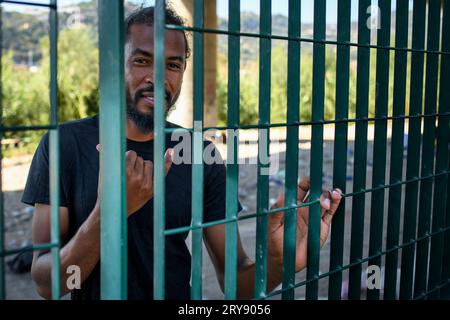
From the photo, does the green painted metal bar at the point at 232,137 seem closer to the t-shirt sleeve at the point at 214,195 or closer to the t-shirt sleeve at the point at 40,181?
the t-shirt sleeve at the point at 214,195

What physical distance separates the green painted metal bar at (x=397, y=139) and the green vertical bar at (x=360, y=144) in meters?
0.19

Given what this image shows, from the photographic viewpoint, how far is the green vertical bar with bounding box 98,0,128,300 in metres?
1.40

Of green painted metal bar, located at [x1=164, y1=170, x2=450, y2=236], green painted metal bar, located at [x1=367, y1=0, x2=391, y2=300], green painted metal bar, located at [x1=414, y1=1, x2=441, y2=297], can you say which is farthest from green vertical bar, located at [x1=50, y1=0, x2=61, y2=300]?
green painted metal bar, located at [x1=414, y1=1, x2=441, y2=297]

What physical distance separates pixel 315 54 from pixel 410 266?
978mm

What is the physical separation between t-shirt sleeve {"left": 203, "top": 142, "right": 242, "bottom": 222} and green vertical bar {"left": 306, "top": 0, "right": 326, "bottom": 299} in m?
0.43

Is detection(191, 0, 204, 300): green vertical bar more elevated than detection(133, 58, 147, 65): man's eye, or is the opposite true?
detection(133, 58, 147, 65): man's eye

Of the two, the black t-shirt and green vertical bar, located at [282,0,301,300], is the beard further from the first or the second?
green vertical bar, located at [282,0,301,300]

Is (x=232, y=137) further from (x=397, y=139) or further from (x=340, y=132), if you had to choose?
(x=397, y=139)

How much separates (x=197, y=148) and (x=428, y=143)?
1.24 meters

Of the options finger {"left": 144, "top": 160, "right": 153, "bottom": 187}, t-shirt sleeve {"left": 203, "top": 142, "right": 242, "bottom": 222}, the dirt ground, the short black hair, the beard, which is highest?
the short black hair

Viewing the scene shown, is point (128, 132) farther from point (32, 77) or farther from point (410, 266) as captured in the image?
point (32, 77)

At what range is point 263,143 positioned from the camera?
169 cm

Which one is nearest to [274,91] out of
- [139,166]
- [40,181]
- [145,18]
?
[145,18]
